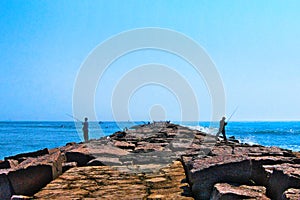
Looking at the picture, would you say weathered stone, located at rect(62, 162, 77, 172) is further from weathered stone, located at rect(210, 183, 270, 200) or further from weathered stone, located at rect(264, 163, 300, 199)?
weathered stone, located at rect(264, 163, 300, 199)

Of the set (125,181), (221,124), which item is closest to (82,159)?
(125,181)

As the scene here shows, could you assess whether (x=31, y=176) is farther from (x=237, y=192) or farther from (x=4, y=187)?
(x=237, y=192)

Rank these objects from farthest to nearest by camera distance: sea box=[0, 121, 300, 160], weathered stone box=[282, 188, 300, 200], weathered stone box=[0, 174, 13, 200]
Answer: sea box=[0, 121, 300, 160] < weathered stone box=[0, 174, 13, 200] < weathered stone box=[282, 188, 300, 200]

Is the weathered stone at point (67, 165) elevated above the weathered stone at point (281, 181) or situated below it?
below

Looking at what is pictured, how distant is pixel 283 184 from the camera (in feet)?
10.0

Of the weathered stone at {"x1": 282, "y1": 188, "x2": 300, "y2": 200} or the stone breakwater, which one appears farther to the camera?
the stone breakwater

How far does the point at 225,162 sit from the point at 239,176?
215mm

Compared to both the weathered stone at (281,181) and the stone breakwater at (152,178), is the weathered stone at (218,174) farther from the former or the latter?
the weathered stone at (281,181)

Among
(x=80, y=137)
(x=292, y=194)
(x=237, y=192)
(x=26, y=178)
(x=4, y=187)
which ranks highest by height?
(x=292, y=194)

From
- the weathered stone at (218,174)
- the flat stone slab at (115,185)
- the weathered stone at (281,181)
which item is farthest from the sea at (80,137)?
the weathered stone at (281,181)

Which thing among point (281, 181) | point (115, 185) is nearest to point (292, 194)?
point (281, 181)

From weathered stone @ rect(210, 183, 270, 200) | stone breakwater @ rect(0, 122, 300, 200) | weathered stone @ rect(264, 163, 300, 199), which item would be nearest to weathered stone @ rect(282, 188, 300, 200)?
stone breakwater @ rect(0, 122, 300, 200)

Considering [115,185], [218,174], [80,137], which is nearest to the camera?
[218,174]

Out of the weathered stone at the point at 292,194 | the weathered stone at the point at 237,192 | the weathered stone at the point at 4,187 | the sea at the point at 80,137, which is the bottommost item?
the sea at the point at 80,137
